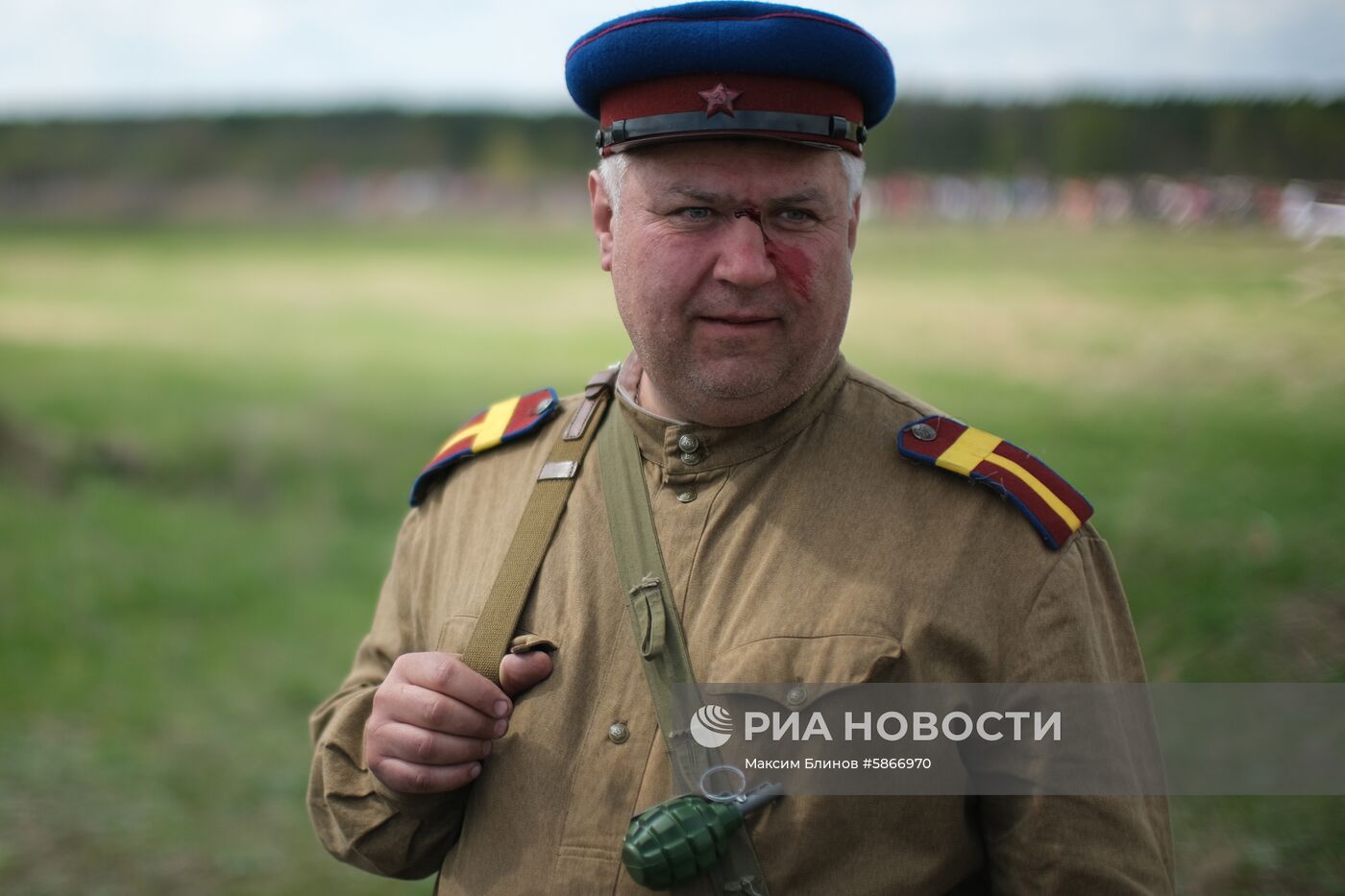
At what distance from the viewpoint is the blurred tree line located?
4.61 meters

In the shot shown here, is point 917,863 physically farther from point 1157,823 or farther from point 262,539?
point 262,539

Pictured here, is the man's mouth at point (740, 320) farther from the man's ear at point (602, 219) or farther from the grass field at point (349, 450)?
the grass field at point (349, 450)

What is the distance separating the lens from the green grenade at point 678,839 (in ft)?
5.05

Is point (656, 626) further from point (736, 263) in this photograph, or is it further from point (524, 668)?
point (736, 263)

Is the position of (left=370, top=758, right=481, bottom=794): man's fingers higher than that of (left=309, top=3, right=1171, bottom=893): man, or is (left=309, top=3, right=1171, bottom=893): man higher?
(left=309, top=3, right=1171, bottom=893): man

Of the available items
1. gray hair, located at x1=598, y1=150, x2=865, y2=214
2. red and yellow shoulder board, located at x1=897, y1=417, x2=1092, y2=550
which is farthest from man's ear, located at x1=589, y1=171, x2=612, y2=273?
red and yellow shoulder board, located at x1=897, y1=417, x2=1092, y2=550

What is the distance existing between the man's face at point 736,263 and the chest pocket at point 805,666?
36cm

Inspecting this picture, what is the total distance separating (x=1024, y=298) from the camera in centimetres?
507

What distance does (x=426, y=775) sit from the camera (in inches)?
67.7

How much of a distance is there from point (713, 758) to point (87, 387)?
591 cm

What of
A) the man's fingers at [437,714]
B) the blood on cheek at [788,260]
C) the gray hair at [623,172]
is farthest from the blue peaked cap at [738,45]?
the man's fingers at [437,714]

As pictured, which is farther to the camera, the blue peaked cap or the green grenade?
the blue peaked cap

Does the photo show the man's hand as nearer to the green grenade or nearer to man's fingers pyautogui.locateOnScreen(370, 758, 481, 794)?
man's fingers pyautogui.locateOnScreen(370, 758, 481, 794)

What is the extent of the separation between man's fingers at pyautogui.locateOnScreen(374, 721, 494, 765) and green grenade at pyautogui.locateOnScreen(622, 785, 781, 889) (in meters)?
0.27
